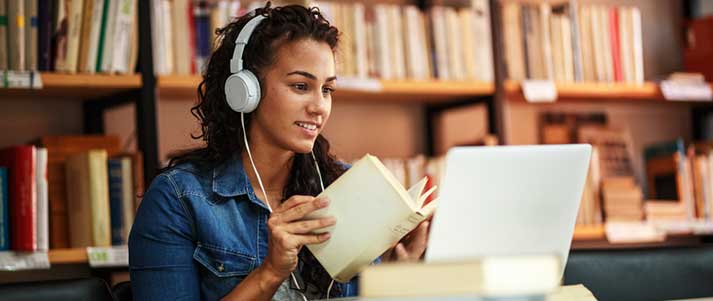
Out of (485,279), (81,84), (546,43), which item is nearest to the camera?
(485,279)

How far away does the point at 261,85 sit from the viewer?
5.73ft

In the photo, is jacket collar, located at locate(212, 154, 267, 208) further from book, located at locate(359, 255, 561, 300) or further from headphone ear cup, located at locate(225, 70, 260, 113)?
book, located at locate(359, 255, 561, 300)

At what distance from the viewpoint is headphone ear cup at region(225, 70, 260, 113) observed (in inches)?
66.5

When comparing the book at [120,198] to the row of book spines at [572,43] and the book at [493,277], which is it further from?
the book at [493,277]

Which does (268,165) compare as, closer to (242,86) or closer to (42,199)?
(242,86)

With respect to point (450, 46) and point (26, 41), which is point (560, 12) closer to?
point (450, 46)

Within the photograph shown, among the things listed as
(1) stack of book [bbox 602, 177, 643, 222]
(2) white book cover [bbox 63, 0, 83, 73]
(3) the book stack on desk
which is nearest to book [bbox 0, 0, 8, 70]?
(2) white book cover [bbox 63, 0, 83, 73]

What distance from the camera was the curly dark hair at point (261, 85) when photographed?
1752 mm

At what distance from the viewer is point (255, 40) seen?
1751 millimetres

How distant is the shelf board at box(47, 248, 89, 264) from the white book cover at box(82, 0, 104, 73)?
17.4 inches

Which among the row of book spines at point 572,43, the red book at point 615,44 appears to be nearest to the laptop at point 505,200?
the row of book spines at point 572,43

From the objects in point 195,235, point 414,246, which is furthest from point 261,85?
point 414,246

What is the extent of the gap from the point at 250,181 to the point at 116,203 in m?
0.80

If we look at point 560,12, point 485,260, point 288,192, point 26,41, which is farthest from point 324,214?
point 560,12
